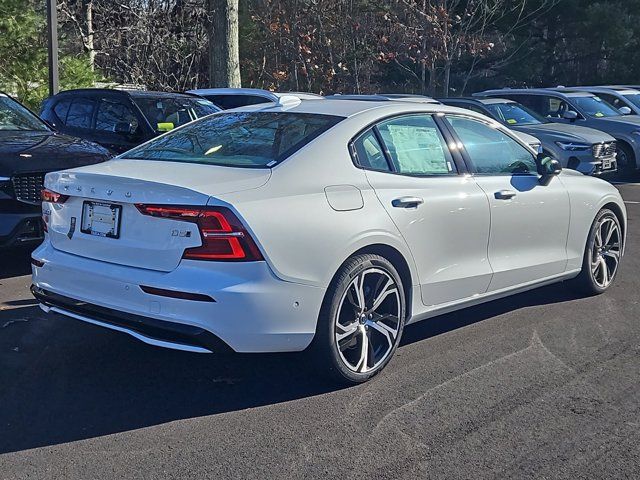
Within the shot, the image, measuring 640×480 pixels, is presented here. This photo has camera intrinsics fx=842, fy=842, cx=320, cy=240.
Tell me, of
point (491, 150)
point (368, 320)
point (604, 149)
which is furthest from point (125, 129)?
point (604, 149)

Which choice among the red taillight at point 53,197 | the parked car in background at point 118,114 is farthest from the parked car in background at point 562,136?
the red taillight at point 53,197

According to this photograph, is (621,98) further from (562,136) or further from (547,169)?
(547,169)

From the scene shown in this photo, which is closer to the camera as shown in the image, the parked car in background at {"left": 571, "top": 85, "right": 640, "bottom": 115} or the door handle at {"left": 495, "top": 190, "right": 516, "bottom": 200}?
the door handle at {"left": 495, "top": 190, "right": 516, "bottom": 200}

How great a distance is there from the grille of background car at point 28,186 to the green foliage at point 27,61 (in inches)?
484

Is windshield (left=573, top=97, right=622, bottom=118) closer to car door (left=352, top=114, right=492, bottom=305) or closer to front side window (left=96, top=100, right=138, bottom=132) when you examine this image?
front side window (left=96, top=100, right=138, bottom=132)

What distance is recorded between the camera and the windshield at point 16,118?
8.32 meters

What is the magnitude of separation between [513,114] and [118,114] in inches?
285

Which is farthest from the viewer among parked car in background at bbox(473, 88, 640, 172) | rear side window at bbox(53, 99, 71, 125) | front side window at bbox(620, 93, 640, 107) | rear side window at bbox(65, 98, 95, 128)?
front side window at bbox(620, 93, 640, 107)

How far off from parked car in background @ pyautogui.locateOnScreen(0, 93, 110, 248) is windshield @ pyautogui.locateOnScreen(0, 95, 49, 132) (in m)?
0.21

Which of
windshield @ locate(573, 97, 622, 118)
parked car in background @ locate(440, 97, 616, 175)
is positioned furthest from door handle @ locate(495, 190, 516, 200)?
windshield @ locate(573, 97, 622, 118)

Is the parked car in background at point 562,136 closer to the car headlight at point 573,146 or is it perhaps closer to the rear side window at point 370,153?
the car headlight at point 573,146

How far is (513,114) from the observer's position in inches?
567

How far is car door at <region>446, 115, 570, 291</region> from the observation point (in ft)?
18.5

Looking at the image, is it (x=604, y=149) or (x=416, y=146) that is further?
(x=604, y=149)
